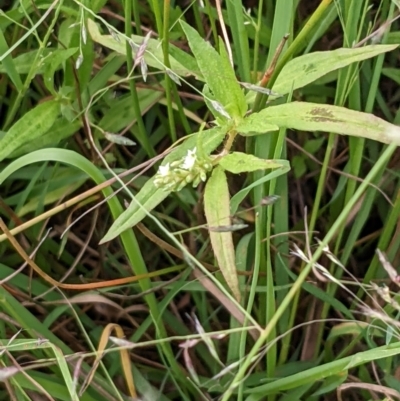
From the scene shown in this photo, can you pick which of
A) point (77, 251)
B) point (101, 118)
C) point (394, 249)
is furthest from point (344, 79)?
point (77, 251)

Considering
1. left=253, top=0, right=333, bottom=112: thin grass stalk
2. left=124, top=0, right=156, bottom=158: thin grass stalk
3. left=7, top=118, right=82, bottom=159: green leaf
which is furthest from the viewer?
left=7, top=118, right=82, bottom=159: green leaf

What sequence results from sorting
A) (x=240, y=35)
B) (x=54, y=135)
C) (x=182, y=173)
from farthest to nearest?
(x=54, y=135) < (x=240, y=35) < (x=182, y=173)

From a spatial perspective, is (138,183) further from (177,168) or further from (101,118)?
(177,168)

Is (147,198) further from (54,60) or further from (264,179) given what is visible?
(54,60)

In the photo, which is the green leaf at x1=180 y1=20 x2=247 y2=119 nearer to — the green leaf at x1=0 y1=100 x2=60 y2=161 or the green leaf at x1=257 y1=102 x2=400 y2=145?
the green leaf at x1=257 y1=102 x2=400 y2=145

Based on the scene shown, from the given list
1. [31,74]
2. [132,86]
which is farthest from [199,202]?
[31,74]

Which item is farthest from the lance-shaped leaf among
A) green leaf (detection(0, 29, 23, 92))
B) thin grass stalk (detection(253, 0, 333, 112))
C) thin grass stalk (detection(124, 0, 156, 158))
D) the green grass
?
green leaf (detection(0, 29, 23, 92))
